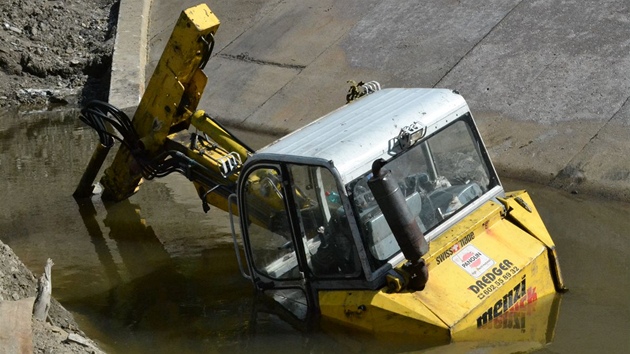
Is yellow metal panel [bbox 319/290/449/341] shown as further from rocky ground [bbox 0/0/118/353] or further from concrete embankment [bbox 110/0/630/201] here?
rocky ground [bbox 0/0/118/353]

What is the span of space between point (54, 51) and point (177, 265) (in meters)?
6.68

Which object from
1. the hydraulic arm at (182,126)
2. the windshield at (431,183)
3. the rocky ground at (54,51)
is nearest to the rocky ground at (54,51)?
the rocky ground at (54,51)

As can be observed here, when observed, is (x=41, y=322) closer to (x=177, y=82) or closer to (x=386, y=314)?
(x=386, y=314)

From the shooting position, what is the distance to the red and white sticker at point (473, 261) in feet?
22.8

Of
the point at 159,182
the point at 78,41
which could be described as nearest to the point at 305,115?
the point at 159,182

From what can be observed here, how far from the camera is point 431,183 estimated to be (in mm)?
7227

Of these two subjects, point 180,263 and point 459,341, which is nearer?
point 459,341

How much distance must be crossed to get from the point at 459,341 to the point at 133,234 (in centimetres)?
433

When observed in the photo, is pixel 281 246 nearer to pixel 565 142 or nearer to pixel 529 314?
pixel 529 314

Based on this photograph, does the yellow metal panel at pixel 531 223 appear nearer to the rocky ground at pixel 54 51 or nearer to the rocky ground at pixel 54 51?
the rocky ground at pixel 54 51

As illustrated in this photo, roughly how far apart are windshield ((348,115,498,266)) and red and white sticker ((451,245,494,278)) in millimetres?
277

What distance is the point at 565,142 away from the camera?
10398 millimetres

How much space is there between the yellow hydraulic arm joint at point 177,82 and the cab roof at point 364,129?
57.5 inches

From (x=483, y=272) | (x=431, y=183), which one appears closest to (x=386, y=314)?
(x=483, y=272)
